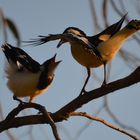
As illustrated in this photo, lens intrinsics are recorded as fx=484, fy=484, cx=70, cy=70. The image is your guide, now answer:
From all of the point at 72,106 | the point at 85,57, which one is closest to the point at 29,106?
the point at 72,106

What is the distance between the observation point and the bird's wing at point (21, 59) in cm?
225

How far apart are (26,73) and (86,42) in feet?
1.52

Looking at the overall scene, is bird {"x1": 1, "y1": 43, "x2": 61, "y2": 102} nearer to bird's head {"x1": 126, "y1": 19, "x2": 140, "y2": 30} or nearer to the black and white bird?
the black and white bird

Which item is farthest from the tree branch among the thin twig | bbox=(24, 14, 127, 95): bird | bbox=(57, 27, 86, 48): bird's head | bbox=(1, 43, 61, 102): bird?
bbox=(1, 43, 61, 102): bird

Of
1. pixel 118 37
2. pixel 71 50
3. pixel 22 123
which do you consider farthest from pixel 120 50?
pixel 22 123

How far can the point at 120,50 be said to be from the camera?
1.96m

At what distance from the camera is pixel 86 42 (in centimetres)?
190

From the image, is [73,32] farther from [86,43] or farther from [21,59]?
[21,59]

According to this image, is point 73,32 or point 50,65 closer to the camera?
point 73,32

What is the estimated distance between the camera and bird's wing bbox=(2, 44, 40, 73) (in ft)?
7.39

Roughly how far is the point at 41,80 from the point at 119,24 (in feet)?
1.50

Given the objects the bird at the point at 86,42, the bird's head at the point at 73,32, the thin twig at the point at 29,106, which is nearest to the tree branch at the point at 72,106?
the thin twig at the point at 29,106

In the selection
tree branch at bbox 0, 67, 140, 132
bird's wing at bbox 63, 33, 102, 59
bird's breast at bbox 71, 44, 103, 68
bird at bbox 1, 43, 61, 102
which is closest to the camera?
tree branch at bbox 0, 67, 140, 132

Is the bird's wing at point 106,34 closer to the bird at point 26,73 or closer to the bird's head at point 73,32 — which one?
the bird's head at point 73,32
